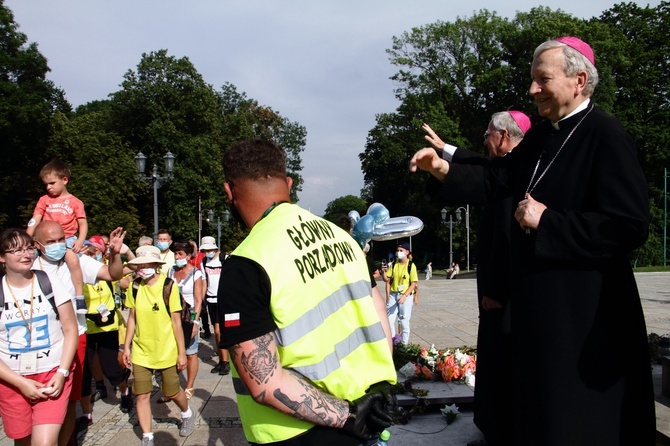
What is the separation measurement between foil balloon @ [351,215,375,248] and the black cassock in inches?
147

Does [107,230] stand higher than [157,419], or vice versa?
[107,230]

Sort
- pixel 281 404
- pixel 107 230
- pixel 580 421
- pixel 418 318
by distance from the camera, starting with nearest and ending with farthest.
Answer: pixel 281 404
pixel 580 421
pixel 418 318
pixel 107 230

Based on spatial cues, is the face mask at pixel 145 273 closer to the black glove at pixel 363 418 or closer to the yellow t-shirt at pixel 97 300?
the yellow t-shirt at pixel 97 300

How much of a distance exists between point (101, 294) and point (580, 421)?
246 inches

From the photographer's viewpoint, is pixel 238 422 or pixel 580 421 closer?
pixel 580 421

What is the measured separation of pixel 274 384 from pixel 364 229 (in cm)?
422

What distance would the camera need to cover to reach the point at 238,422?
5930 millimetres

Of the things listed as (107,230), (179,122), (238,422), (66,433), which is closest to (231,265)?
(66,433)

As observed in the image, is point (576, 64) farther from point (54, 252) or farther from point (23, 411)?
point (54, 252)

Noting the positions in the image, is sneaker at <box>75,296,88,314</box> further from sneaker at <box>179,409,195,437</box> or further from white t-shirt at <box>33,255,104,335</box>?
sneaker at <box>179,409,195,437</box>

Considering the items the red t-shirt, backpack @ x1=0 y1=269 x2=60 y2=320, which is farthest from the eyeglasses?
the red t-shirt

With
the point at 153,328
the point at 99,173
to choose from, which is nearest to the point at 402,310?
the point at 153,328

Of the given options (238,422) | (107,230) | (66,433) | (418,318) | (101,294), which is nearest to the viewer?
(66,433)

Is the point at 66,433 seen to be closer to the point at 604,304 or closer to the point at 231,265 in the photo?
the point at 231,265
